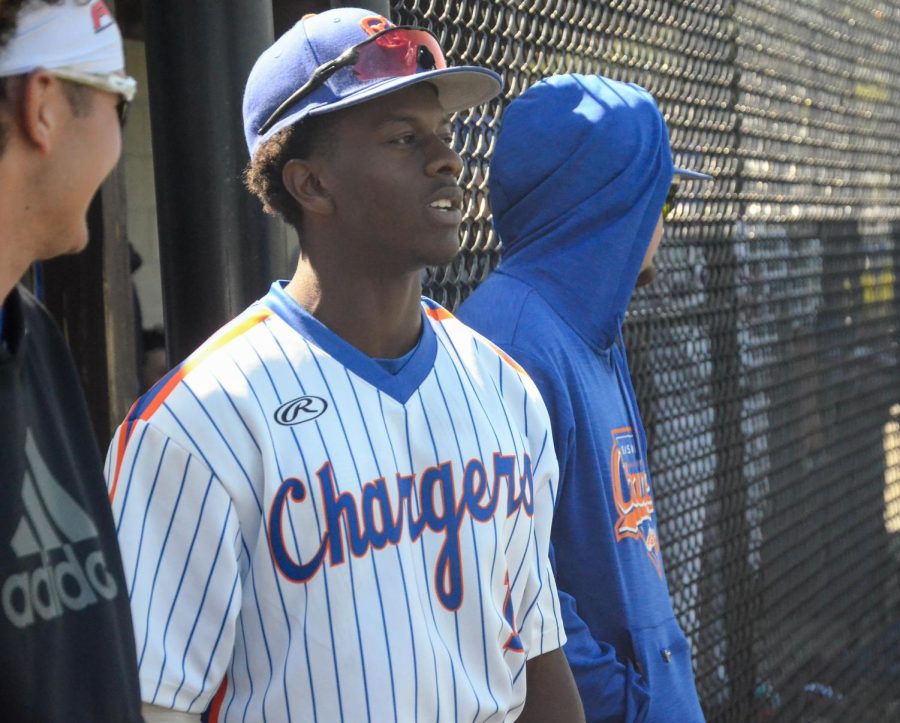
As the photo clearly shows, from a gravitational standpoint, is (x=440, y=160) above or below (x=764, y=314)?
above

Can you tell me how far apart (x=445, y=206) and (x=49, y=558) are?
1.02m

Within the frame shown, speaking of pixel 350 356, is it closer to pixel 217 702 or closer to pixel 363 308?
pixel 363 308

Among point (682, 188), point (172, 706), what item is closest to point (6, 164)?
point (172, 706)

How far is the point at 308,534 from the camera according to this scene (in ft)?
5.72

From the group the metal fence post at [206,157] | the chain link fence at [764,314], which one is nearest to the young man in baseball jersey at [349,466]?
the metal fence post at [206,157]

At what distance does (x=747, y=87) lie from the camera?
5.38 meters

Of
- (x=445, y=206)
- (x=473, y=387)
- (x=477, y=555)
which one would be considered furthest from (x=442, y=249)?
(x=477, y=555)

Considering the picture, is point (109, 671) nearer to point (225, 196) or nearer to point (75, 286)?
point (225, 196)

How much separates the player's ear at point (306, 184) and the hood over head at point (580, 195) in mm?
627

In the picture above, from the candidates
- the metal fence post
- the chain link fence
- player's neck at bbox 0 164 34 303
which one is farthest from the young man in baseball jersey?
the chain link fence

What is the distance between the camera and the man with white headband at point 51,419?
A: 1175 mm

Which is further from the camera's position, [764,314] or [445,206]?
[764,314]

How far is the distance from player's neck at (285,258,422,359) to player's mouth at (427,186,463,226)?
0.10 meters

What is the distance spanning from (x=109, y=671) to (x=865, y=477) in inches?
Result: 238
